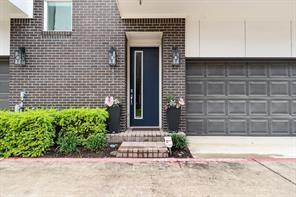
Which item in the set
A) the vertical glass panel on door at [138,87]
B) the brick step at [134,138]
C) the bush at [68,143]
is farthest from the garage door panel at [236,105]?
the bush at [68,143]

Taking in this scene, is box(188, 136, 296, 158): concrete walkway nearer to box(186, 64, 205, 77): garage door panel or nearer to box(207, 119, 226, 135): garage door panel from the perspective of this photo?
box(207, 119, 226, 135): garage door panel

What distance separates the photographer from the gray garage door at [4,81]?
8.34 metres

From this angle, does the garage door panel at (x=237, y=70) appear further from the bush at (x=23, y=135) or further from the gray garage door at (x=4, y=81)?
the gray garage door at (x=4, y=81)

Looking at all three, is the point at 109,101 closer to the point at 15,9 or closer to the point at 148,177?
the point at 148,177

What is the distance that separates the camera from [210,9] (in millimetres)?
7582

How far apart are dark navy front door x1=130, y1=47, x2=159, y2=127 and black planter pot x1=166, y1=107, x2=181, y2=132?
1.08 m

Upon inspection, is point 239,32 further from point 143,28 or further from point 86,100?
point 86,100

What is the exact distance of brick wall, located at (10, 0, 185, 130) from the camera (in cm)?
782

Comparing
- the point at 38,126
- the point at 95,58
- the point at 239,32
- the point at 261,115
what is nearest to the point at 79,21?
the point at 95,58

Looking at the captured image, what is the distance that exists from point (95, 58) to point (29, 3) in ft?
7.85

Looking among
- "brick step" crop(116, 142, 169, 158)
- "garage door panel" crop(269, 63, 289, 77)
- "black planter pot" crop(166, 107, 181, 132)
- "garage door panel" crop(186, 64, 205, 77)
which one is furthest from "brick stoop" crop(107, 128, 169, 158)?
"garage door panel" crop(269, 63, 289, 77)

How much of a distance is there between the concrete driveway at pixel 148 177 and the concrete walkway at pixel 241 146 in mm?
Answer: 595

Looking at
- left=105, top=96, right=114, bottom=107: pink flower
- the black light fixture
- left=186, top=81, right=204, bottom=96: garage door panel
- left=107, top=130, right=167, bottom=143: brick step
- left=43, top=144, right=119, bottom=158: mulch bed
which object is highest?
the black light fixture

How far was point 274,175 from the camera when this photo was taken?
4.81 metres
